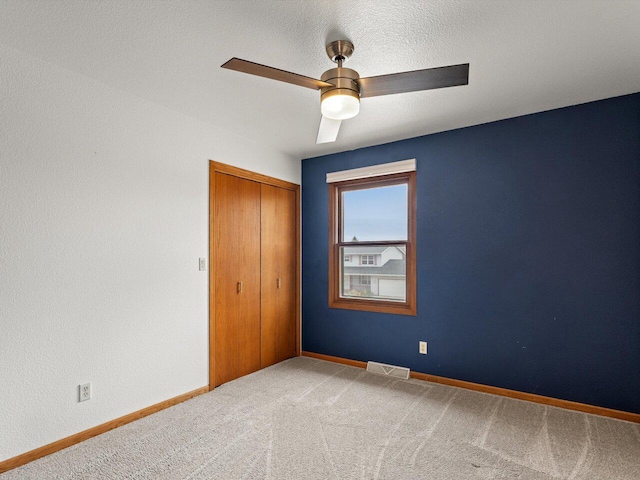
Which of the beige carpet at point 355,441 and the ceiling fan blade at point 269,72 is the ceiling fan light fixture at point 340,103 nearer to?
the ceiling fan blade at point 269,72

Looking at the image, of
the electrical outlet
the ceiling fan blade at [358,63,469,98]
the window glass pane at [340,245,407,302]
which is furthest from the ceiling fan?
the electrical outlet

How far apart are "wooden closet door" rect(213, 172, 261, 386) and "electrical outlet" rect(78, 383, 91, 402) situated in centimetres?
111

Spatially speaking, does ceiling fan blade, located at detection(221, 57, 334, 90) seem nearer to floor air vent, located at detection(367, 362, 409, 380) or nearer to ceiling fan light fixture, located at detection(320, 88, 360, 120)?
ceiling fan light fixture, located at detection(320, 88, 360, 120)

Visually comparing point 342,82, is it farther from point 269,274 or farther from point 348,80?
point 269,274

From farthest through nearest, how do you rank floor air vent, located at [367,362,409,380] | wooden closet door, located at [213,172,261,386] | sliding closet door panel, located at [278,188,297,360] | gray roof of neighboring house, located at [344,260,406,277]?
sliding closet door panel, located at [278,188,297,360] < gray roof of neighboring house, located at [344,260,406,277] < floor air vent, located at [367,362,409,380] < wooden closet door, located at [213,172,261,386]

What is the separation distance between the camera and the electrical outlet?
2.37 metres

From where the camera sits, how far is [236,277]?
11.9ft

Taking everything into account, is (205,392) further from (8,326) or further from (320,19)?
(320,19)

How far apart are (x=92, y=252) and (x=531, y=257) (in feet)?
11.2

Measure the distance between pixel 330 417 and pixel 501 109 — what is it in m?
2.81

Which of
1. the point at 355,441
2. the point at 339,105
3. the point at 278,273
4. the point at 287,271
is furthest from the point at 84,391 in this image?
the point at 339,105

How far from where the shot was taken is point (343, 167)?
4145 millimetres

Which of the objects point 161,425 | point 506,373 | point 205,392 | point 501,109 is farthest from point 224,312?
point 501,109

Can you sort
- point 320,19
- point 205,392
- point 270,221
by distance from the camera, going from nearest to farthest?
point 320,19 → point 205,392 → point 270,221
